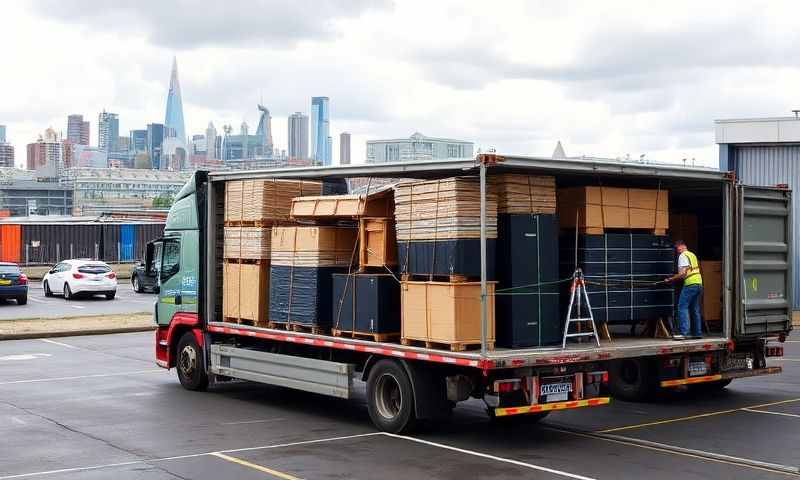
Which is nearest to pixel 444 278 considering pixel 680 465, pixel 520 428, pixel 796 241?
pixel 520 428

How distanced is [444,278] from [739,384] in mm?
7256

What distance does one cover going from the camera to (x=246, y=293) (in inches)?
613

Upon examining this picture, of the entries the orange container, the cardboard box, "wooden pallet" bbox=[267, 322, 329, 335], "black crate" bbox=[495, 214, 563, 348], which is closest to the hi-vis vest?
the cardboard box

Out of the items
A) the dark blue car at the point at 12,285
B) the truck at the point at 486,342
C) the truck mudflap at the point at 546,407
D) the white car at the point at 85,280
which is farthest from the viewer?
the white car at the point at 85,280

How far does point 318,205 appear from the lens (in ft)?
46.7

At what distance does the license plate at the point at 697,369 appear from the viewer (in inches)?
555

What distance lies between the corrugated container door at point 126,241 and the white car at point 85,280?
17.8 meters

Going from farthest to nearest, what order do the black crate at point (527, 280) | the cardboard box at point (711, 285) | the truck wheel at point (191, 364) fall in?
1. the truck wheel at point (191, 364)
2. the cardboard box at point (711, 285)
3. the black crate at point (527, 280)

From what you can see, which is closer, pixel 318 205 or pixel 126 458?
pixel 126 458

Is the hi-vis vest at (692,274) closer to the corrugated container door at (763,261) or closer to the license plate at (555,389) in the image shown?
the corrugated container door at (763,261)

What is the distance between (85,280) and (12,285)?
3448 mm

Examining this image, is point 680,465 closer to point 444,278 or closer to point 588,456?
point 588,456

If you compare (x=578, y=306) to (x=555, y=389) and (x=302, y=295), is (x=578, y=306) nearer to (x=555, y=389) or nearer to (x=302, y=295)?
(x=555, y=389)

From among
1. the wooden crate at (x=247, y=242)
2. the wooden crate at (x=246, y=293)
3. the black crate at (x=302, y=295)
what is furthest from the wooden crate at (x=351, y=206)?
the wooden crate at (x=246, y=293)
